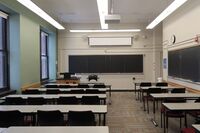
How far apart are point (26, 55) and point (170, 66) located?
5348mm

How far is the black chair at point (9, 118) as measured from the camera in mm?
3836

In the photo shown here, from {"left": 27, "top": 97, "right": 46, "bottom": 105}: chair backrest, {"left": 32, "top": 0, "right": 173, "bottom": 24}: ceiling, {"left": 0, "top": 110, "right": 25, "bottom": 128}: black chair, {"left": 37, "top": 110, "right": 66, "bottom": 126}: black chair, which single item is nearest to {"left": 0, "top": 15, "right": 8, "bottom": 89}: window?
{"left": 32, "top": 0, "right": 173, "bottom": 24}: ceiling

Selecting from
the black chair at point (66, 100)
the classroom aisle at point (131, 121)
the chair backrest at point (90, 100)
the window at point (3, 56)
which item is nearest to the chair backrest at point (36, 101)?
the black chair at point (66, 100)

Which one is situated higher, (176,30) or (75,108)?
(176,30)

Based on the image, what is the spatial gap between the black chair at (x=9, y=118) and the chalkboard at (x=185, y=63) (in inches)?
193

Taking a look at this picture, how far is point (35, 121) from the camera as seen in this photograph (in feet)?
14.1

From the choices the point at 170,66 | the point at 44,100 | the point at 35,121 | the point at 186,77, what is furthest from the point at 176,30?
the point at 35,121

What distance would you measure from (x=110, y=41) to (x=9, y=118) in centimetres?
939

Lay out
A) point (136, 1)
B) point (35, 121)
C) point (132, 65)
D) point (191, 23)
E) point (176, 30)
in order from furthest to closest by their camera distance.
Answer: point (132, 65) < point (176, 30) < point (136, 1) < point (191, 23) < point (35, 121)

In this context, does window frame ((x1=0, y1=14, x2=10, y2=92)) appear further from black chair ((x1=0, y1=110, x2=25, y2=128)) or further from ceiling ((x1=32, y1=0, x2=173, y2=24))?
black chair ((x1=0, y1=110, x2=25, y2=128))

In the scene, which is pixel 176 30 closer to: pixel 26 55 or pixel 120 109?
pixel 120 109

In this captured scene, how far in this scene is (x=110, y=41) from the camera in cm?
1280

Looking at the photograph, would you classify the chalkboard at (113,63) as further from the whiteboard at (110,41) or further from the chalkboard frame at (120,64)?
the whiteboard at (110,41)

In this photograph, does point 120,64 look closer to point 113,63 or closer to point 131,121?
point 113,63
